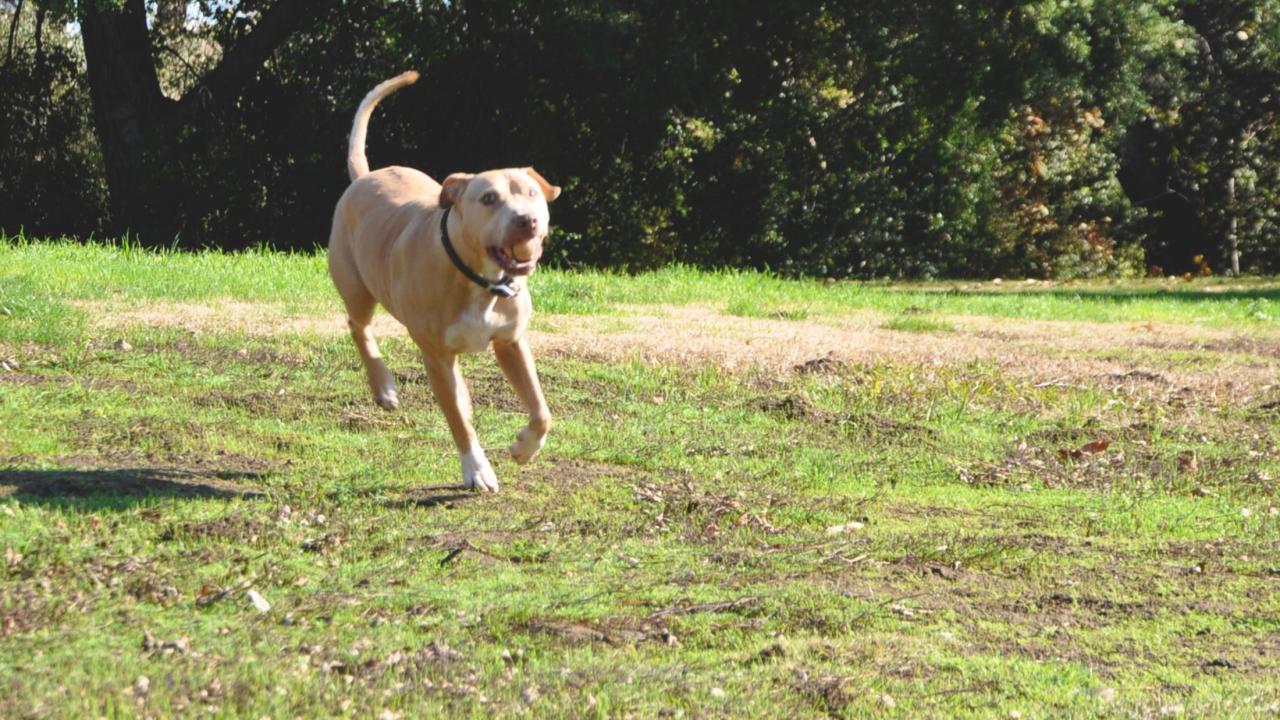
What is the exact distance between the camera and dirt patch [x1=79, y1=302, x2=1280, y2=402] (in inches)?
430

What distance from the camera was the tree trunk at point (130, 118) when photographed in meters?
18.7

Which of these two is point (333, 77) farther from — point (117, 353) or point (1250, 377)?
point (1250, 377)

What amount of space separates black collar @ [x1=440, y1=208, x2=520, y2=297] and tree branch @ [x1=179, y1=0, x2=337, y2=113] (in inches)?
524

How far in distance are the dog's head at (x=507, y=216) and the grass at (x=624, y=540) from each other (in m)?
1.10

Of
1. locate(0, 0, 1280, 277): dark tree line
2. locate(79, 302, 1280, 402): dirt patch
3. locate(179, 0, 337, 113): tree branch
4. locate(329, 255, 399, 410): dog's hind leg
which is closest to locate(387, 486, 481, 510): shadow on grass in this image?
locate(329, 255, 399, 410): dog's hind leg

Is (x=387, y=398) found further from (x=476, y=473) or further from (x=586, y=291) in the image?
(x=586, y=291)

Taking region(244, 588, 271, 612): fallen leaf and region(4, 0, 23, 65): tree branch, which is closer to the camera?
region(244, 588, 271, 612): fallen leaf

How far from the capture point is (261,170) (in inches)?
794

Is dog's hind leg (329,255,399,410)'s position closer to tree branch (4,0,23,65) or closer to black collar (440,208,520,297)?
black collar (440,208,520,297)

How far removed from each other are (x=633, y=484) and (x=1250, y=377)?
19.4 ft

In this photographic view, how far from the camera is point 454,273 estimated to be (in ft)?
21.7

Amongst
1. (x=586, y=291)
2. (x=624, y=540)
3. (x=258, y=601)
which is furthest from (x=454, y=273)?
(x=586, y=291)

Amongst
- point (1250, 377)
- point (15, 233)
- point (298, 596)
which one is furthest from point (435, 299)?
point (15, 233)

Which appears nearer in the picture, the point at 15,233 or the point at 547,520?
the point at 547,520
